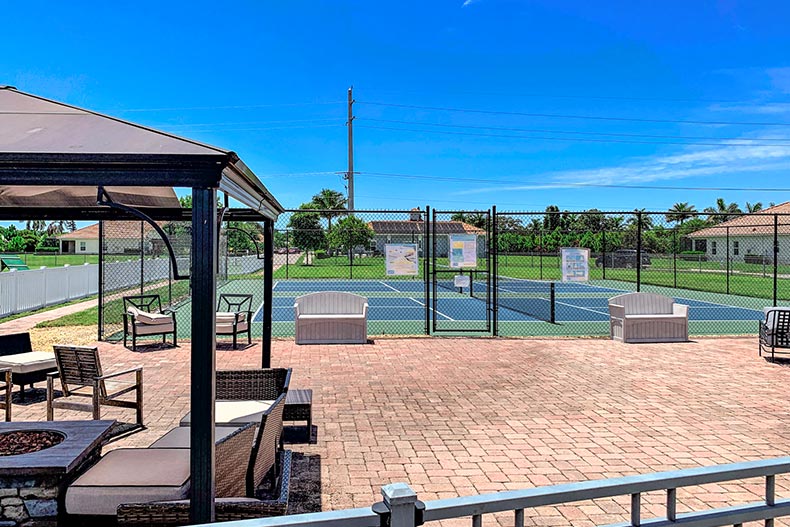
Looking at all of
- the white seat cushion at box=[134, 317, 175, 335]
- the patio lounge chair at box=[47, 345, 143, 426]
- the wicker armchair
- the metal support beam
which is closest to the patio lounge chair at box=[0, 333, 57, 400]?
the patio lounge chair at box=[47, 345, 143, 426]

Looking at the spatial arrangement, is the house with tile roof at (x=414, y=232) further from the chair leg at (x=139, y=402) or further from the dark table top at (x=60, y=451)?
the dark table top at (x=60, y=451)

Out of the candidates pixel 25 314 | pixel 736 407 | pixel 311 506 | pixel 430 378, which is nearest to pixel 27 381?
pixel 311 506

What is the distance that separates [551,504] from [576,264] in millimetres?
12545

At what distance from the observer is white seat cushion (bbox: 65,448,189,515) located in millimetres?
3645

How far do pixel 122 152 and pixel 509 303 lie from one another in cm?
2064

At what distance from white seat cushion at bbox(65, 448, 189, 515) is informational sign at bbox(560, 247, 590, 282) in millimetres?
11399

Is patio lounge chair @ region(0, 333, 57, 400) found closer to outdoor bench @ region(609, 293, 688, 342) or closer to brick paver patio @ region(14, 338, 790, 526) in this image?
brick paver patio @ region(14, 338, 790, 526)

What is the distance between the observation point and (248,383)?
595 cm

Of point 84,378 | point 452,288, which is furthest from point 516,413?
point 452,288

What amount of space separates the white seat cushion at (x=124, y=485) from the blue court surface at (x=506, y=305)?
13576 millimetres

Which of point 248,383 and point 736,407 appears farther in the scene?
point 736,407

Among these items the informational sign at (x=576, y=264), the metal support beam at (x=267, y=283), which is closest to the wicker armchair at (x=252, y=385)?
the metal support beam at (x=267, y=283)

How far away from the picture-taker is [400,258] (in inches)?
546

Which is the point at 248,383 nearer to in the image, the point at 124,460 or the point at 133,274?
the point at 124,460
